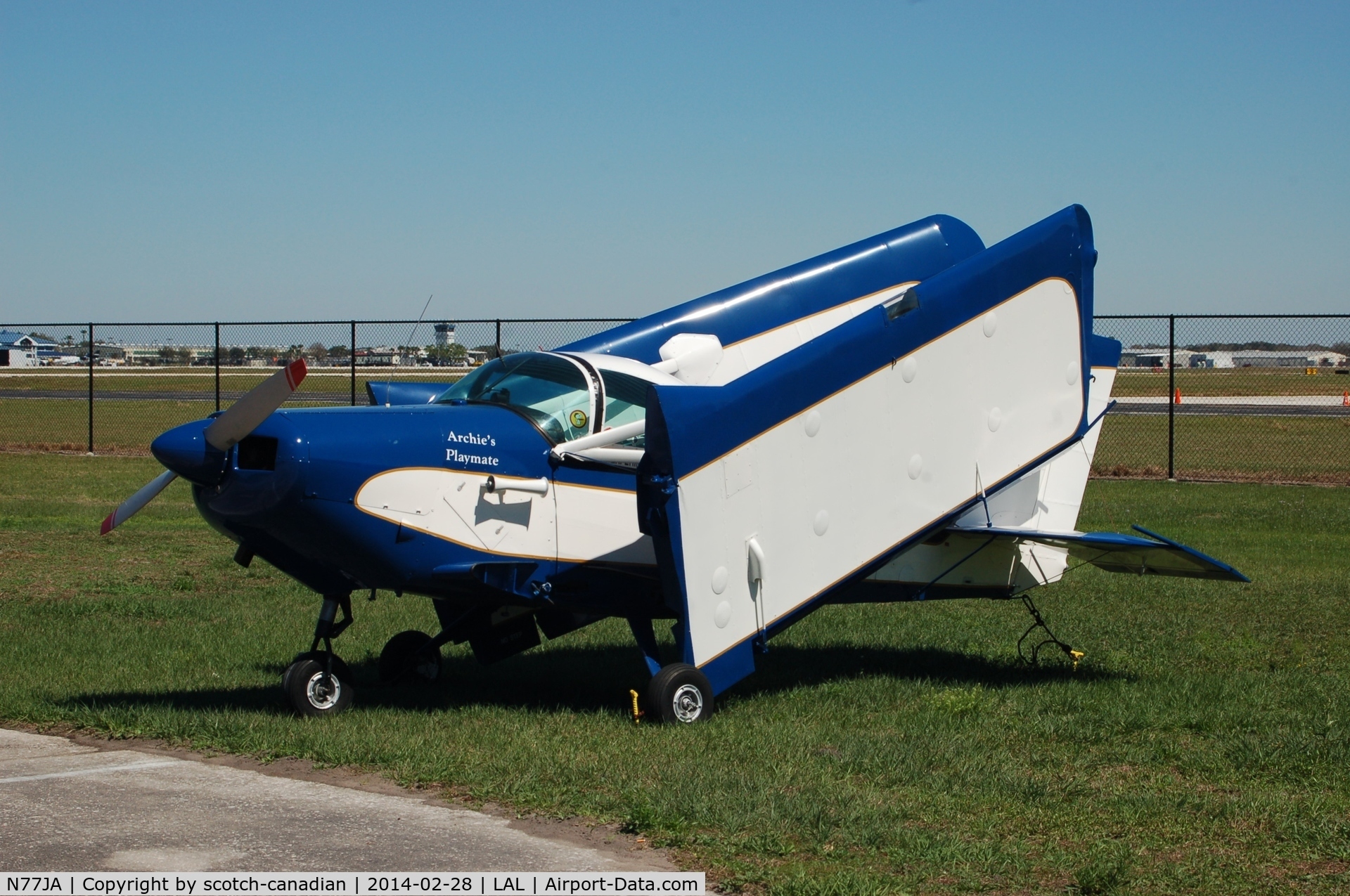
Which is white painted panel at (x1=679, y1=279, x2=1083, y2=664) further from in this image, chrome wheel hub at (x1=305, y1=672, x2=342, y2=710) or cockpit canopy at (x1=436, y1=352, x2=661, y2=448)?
chrome wheel hub at (x1=305, y1=672, x2=342, y2=710)

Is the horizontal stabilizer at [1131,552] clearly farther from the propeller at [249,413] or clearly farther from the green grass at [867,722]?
the propeller at [249,413]

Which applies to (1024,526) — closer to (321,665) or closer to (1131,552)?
(1131,552)

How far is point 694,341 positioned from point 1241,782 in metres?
4.28

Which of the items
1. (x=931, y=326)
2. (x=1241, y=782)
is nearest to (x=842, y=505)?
(x=931, y=326)

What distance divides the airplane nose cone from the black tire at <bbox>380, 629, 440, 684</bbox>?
2.53 metres

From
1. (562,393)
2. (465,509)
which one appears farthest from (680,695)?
(562,393)

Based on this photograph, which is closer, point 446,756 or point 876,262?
point 446,756

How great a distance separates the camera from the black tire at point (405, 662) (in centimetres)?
906

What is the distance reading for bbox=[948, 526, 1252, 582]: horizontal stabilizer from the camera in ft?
27.9

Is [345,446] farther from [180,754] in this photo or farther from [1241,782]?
[1241,782]

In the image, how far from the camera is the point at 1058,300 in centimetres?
857

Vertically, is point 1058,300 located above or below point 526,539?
above
